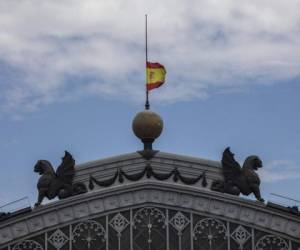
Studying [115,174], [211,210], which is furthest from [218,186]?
[115,174]

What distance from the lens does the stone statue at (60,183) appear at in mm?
47938

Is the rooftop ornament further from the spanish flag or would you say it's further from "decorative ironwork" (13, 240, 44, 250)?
"decorative ironwork" (13, 240, 44, 250)

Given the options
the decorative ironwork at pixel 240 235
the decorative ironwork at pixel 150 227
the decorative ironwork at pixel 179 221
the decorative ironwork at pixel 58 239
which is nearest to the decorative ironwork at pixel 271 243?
the decorative ironwork at pixel 240 235

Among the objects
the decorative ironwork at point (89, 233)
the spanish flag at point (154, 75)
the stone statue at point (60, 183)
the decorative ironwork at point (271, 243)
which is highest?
the spanish flag at point (154, 75)

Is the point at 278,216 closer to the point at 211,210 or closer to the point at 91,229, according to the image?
the point at 211,210

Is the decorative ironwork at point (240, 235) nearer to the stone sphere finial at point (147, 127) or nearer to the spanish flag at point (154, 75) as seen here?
the stone sphere finial at point (147, 127)

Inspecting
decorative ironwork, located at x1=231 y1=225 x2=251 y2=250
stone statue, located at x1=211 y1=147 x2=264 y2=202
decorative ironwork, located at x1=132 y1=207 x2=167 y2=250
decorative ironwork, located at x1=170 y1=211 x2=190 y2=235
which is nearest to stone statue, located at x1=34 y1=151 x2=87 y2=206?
decorative ironwork, located at x1=132 y1=207 x2=167 y2=250

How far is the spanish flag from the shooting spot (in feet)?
164

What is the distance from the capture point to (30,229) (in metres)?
47.6

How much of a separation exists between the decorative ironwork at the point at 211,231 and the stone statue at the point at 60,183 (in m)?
4.83

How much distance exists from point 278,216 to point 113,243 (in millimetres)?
6644

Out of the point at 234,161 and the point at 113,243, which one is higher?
the point at 234,161

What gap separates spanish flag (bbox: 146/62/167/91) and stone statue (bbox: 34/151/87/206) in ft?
15.4

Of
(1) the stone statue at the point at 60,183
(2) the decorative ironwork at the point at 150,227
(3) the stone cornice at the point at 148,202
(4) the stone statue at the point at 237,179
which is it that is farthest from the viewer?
(1) the stone statue at the point at 60,183
